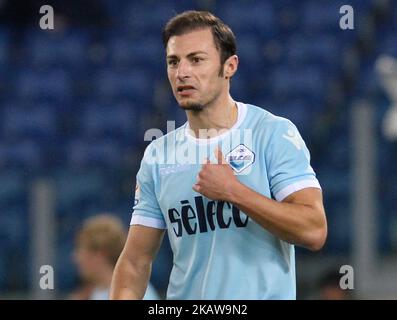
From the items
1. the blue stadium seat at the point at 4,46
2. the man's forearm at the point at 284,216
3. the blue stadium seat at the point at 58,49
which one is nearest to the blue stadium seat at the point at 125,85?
the blue stadium seat at the point at 58,49

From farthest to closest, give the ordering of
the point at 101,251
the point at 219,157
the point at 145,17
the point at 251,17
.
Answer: the point at 145,17, the point at 251,17, the point at 101,251, the point at 219,157

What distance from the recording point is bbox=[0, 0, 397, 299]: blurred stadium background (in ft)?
23.6

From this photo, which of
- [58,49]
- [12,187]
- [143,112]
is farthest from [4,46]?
[12,187]

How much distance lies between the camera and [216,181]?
11.4 feet

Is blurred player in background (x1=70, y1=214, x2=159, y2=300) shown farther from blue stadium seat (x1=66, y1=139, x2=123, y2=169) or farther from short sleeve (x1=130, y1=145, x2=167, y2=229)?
blue stadium seat (x1=66, y1=139, x2=123, y2=169)

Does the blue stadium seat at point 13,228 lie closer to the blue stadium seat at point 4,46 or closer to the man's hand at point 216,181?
the blue stadium seat at point 4,46

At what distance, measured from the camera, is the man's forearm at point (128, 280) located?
3.85 meters

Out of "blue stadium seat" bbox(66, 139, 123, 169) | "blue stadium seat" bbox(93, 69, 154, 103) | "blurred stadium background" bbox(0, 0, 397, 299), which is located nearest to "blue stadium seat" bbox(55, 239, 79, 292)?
"blurred stadium background" bbox(0, 0, 397, 299)

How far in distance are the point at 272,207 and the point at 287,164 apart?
238 mm

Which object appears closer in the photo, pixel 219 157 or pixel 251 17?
pixel 219 157

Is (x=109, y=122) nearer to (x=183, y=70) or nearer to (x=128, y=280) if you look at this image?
(x=128, y=280)

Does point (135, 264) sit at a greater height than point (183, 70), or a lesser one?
lesser

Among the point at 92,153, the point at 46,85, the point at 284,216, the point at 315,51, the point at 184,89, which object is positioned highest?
the point at 315,51

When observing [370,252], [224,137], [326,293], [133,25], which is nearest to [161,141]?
[224,137]
